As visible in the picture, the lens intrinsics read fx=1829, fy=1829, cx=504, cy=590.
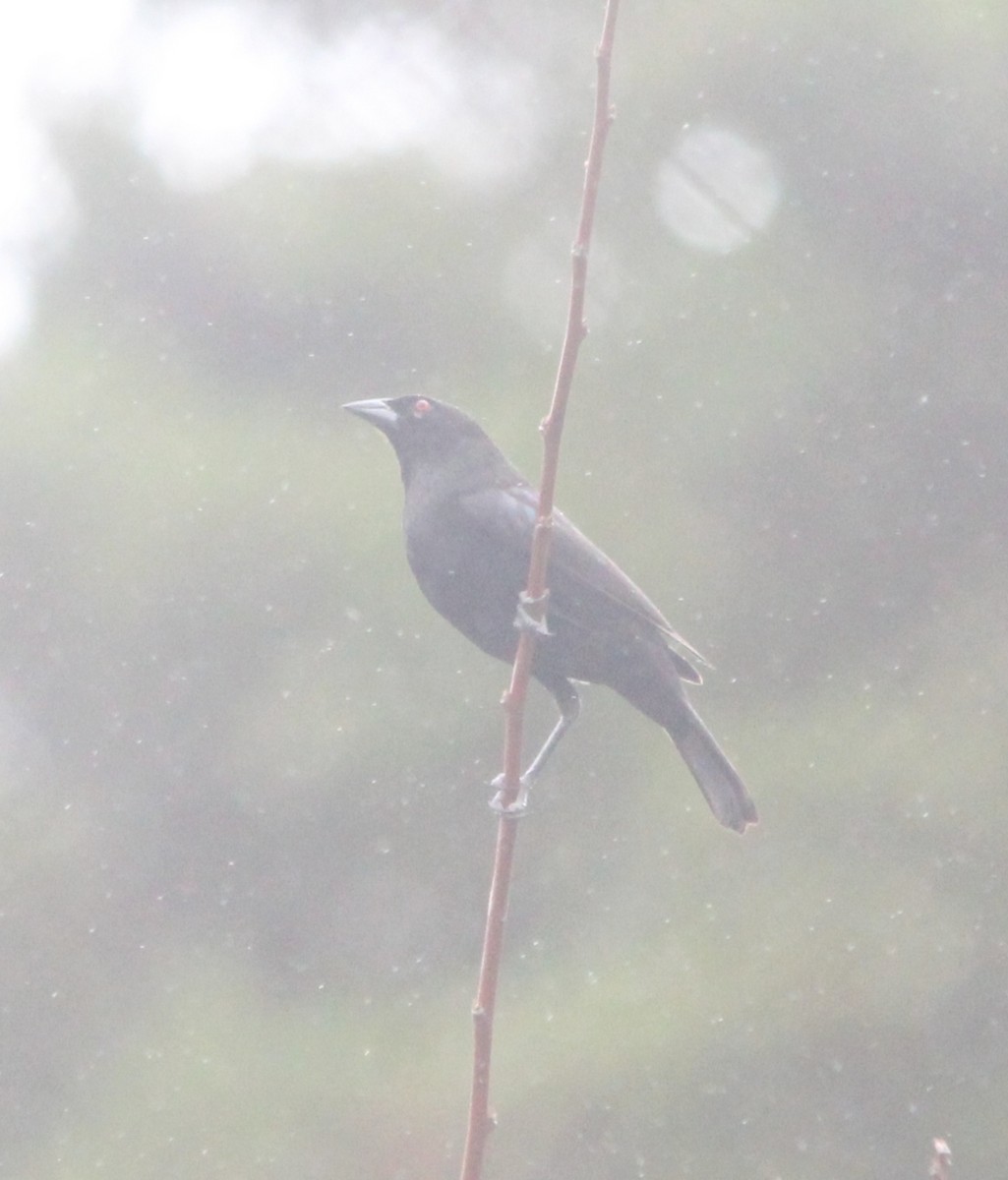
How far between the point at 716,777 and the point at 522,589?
18.0 inches

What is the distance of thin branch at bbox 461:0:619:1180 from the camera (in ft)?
5.18

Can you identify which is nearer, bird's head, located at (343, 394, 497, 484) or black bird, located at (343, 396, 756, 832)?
black bird, located at (343, 396, 756, 832)

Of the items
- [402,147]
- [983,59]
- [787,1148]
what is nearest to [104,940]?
[787,1148]

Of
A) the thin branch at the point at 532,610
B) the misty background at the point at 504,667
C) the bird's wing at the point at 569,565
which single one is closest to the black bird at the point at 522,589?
the bird's wing at the point at 569,565

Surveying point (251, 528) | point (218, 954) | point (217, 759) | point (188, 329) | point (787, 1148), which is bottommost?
point (787, 1148)

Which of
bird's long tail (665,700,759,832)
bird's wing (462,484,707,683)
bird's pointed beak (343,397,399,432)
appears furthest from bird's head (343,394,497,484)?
bird's long tail (665,700,759,832)

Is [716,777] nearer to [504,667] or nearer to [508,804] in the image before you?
[508,804]

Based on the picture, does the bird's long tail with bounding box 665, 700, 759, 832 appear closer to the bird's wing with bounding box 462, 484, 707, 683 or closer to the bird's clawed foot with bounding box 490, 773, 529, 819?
the bird's wing with bounding box 462, 484, 707, 683

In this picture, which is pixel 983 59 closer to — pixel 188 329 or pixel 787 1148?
pixel 188 329

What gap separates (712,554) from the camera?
18.6ft

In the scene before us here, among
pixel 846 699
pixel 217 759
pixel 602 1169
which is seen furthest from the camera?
pixel 217 759

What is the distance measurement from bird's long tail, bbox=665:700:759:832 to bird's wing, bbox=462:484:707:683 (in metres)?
0.18

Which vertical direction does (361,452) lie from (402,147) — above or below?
below

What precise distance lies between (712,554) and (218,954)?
2.25 metres
